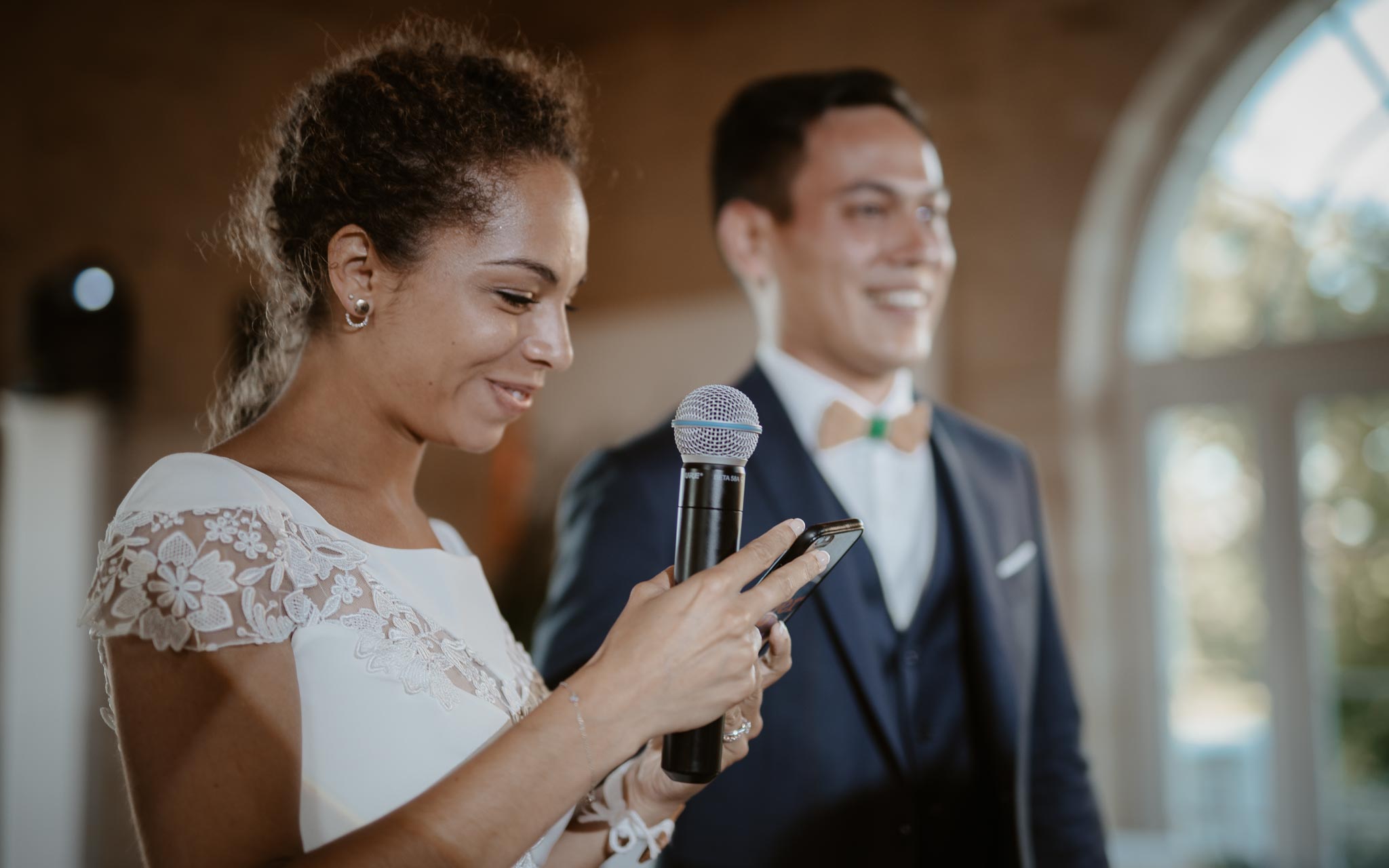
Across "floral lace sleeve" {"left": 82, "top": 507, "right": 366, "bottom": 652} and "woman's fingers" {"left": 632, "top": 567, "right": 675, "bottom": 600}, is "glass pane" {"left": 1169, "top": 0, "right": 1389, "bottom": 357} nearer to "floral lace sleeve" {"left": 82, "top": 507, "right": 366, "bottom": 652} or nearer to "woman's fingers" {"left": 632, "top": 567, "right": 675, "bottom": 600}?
"woman's fingers" {"left": 632, "top": 567, "right": 675, "bottom": 600}

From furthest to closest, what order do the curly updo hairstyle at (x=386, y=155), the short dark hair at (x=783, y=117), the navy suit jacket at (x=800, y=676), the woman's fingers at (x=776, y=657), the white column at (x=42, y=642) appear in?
1. the white column at (x=42, y=642)
2. the short dark hair at (x=783, y=117)
3. the navy suit jacket at (x=800, y=676)
4. the curly updo hairstyle at (x=386, y=155)
5. the woman's fingers at (x=776, y=657)

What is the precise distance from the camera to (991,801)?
5.90 feet

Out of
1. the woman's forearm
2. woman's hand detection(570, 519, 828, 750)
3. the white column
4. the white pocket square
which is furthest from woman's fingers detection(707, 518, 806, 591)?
the white column

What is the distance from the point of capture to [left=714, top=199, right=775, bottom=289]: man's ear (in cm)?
207

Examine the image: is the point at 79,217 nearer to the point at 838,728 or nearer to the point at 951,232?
the point at 951,232

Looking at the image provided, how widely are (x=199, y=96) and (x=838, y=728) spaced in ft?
17.0

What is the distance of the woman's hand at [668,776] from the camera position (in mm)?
1188

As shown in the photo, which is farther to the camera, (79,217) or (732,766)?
(79,217)

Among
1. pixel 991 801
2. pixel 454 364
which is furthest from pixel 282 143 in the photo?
pixel 991 801

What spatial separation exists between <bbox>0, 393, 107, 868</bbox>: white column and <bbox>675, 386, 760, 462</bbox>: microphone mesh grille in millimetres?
4219

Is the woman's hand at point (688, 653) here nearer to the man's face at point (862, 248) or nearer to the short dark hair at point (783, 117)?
the man's face at point (862, 248)

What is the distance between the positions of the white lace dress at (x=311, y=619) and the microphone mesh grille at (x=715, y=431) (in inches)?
14.1

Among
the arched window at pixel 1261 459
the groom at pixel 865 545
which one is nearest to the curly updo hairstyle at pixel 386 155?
the groom at pixel 865 545

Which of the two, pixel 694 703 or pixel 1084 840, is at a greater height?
pixel 694 703
